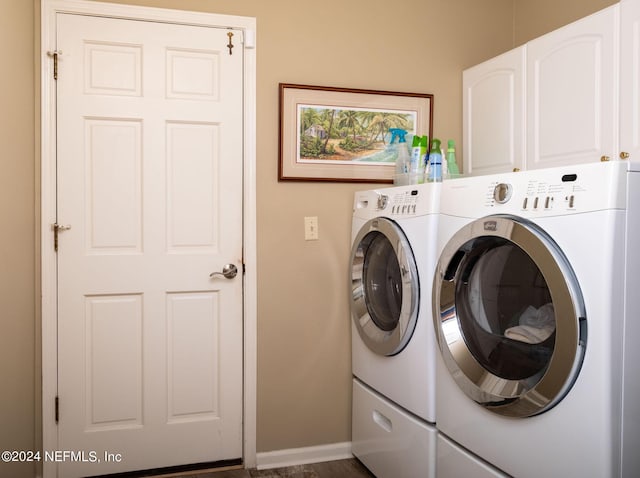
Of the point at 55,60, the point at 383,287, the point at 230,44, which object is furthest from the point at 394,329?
the point at 55,60

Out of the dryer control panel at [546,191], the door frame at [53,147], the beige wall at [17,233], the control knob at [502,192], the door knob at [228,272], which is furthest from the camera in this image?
the door knob at [228,272]

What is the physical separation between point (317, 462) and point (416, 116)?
181 centimetres

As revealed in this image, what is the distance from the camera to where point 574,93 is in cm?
214

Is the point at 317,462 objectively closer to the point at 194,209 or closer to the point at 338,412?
the point at 338,412

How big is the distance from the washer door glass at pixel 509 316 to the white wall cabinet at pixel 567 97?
27.1 inches

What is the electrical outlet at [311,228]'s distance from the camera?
106 inches

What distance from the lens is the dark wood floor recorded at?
256 centimetres

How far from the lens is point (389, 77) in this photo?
280cm

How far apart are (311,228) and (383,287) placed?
51 cm

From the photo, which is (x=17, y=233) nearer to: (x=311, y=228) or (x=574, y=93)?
(x=311, y=228)

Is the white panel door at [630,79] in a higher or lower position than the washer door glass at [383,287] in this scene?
higher

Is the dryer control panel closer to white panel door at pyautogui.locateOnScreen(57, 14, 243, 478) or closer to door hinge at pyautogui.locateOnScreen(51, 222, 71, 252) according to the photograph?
white panel door at pyautogui.locateOnScreen(57, 14, 243, 478)

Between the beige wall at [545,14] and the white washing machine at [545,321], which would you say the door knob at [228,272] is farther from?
the beige wall at [545,14]

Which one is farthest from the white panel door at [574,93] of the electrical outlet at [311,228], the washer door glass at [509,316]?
the electrical outlet at [311,228]
